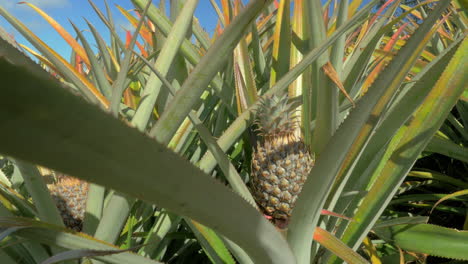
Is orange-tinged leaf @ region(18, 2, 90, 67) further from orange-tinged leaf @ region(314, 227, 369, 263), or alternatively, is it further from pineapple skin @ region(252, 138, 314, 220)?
orange-tinged leaf @ region(314, 227, 369, 263)

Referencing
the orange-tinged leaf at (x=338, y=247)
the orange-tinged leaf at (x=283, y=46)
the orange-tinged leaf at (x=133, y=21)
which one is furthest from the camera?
the orange-tinged leaf at (x=133, y=21)

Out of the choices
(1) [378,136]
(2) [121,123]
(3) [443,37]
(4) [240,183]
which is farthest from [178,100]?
(3) [443,37]

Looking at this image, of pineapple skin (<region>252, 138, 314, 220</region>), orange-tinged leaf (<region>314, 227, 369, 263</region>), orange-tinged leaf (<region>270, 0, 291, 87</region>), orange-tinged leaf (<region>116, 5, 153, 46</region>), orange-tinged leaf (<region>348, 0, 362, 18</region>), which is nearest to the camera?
orange-tinged leaf (<region>314, 227, 369, 263</region>)

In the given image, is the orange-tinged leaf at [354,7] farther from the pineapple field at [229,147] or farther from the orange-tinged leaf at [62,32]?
the orange-tinged leaf at [62,32]

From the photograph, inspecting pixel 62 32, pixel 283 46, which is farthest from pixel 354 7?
pixel 62 32

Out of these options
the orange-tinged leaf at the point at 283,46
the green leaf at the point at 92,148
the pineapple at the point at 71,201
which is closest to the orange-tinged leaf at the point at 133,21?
the orange-tinged leaf at the point at 283,46

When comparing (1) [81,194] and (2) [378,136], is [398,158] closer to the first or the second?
(2) [378,136]

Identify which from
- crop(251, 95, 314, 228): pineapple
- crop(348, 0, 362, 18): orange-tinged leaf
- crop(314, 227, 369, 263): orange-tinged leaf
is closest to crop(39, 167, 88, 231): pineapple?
crop(251, 95, 314, 228): pineapple
